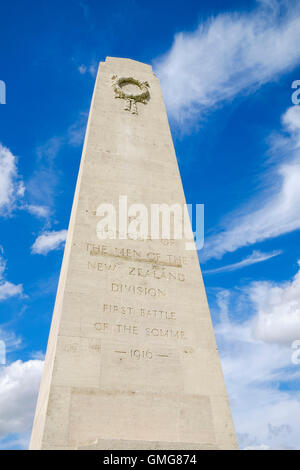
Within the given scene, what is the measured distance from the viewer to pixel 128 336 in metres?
9.48

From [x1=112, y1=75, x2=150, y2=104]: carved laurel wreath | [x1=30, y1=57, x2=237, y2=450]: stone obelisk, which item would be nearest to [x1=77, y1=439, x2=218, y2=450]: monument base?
[x1=30, y1=57, x2=237, y2=450]: stone obelisk

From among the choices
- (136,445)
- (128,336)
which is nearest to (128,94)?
(128,336)

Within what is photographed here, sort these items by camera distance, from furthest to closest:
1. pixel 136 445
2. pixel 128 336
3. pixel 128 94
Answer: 1. pixel 128 94
2. pixel 128 336
3. pixel 136 445

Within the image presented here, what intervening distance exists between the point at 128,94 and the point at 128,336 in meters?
8.61

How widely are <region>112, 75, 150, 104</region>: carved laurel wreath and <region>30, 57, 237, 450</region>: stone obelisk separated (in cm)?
179

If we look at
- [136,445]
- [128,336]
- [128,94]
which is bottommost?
[136,445]

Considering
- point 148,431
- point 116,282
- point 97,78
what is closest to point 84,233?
point 116,282

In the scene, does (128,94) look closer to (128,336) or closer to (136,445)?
(128,336)

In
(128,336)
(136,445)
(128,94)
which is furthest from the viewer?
(128,94)

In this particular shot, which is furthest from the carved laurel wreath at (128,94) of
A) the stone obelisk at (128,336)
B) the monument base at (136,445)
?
the monument base at (136,445)

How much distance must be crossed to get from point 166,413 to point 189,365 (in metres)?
1.27

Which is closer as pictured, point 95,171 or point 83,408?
point 83,408

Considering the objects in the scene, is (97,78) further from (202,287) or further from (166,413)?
(166,413)

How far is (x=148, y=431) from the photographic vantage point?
8383 mm
